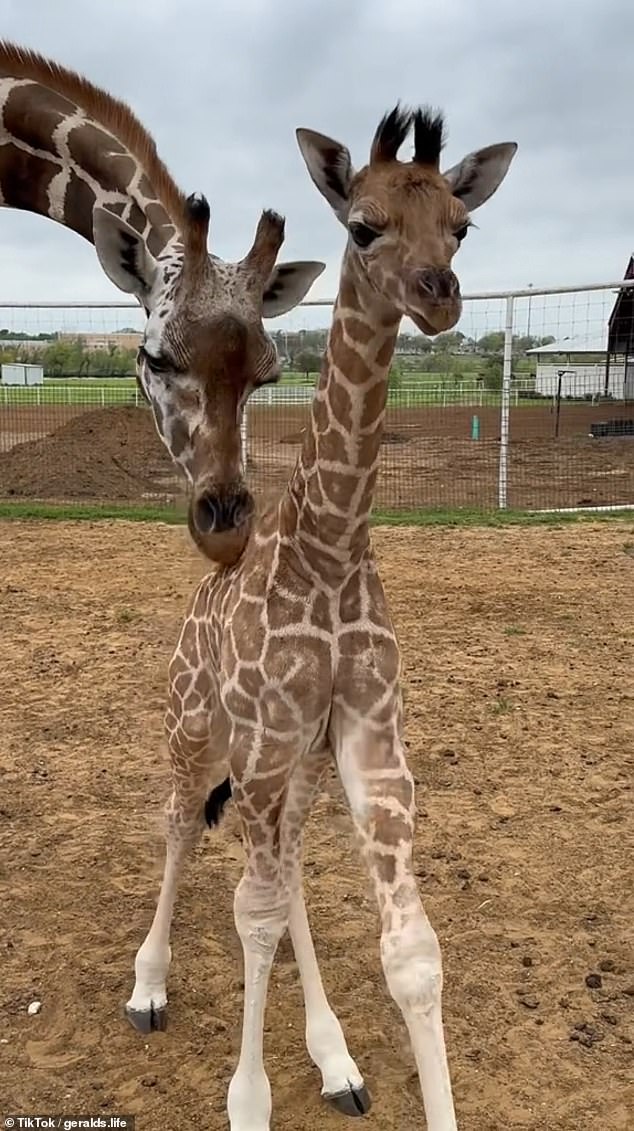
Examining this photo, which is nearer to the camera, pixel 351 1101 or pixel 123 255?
pixel 351 1101

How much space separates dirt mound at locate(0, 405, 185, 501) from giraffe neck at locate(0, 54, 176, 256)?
8.76m

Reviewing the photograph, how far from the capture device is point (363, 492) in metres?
2.34

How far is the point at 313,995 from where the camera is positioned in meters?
2.82

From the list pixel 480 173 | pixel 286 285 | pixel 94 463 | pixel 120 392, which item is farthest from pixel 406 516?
pixel 480 173

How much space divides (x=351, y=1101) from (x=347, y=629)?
1325 mm

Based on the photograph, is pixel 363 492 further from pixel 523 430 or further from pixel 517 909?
pixel 523 430

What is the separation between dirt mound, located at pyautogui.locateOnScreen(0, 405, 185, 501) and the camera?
13.1 meters

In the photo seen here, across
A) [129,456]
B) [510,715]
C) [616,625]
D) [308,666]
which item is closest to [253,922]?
[308,666]

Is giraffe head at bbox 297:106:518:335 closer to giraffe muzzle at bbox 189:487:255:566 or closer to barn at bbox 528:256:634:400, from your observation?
giraffe muzzle at bbox 189:487:255:566

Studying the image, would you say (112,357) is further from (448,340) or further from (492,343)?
(448,340)

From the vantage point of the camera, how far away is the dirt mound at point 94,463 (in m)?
13.1

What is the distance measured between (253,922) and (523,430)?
17460 millimetres

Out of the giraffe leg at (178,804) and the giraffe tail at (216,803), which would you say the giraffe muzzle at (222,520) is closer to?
the giraffe leg at (178,804)

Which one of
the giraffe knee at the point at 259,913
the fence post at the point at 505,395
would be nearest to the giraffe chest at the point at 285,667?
the giraffe knee at the point at 259,913
